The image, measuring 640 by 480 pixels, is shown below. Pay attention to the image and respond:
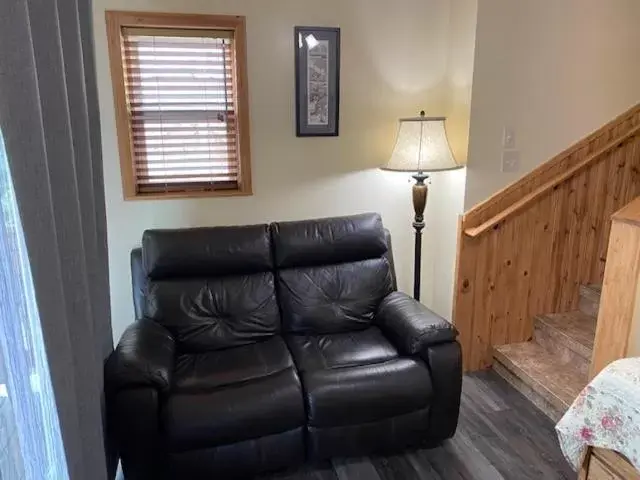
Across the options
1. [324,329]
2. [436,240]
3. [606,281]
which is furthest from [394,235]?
[606,281]

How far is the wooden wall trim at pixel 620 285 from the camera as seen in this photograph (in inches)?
78.7

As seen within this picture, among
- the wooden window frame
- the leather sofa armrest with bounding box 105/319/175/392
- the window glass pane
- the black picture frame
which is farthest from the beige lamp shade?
the window glass pane

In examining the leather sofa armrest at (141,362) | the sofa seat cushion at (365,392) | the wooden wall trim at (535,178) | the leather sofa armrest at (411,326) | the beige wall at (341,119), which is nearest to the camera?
the leather sofa armrest at (141,362)

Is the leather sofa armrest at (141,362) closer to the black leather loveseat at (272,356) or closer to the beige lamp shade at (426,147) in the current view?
the black leather loveseat at (272,356)

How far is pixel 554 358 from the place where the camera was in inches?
115

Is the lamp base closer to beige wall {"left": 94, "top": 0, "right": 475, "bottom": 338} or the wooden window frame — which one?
beige wall {"left": 94, "top": 0, "right": 475, "bottom": 338}

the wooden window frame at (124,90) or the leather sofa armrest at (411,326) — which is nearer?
the leather sofa armrest at (411,326)

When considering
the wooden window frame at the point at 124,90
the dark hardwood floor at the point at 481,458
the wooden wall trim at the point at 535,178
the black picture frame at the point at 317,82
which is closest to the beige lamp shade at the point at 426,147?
the wooden wall trim at the point at 535,178

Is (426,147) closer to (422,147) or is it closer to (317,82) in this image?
(422,147)

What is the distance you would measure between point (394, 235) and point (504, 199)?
0.71 metres

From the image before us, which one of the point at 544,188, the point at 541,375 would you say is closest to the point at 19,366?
the point at 541,375

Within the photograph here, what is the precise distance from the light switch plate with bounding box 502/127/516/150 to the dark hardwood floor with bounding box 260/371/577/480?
147 centimetres

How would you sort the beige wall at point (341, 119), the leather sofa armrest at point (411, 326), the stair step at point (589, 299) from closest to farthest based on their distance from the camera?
the leather sofa armrest at point (411, 326) → the beige wall at point (341, 119) → the stair step at point (589, 299)

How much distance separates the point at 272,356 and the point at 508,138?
1.79 meters
